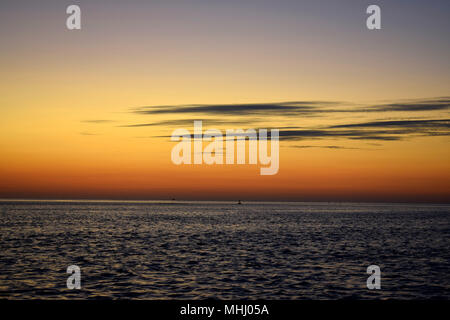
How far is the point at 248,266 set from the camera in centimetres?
3706

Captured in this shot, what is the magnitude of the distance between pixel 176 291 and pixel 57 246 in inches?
1188

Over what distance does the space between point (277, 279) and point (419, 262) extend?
1691cm

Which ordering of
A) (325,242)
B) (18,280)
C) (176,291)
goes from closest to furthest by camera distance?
(176,291) → (18,280) → (325,242)

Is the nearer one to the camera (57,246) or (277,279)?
(277,279)

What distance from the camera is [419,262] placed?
4078 centimetres
